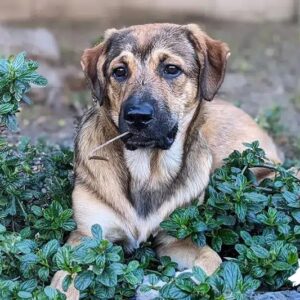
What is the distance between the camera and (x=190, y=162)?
4.74 m

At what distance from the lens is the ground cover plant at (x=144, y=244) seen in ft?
12.7

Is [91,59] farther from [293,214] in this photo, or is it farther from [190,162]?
[293,214]

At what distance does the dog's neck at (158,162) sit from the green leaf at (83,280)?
881mm

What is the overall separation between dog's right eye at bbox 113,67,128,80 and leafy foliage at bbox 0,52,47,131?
17.5 inches

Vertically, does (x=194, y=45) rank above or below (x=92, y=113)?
above

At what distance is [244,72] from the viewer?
31.6 ft

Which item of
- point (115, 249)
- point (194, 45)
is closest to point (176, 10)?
point (194, 45)

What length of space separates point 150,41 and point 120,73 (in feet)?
0.76

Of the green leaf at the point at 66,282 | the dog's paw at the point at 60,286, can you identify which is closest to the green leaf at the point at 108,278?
the green leaf at the point at 66,282

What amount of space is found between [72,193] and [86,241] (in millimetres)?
838

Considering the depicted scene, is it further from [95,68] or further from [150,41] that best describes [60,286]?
[150,41]

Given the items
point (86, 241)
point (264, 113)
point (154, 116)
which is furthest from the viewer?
point (264, 113)

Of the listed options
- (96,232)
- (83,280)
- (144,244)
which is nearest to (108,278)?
(83,280)

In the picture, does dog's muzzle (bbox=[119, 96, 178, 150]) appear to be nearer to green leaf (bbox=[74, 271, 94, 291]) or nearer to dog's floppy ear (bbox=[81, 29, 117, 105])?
dog's floppy ear (bbox=[81, 29, 117, 105])
